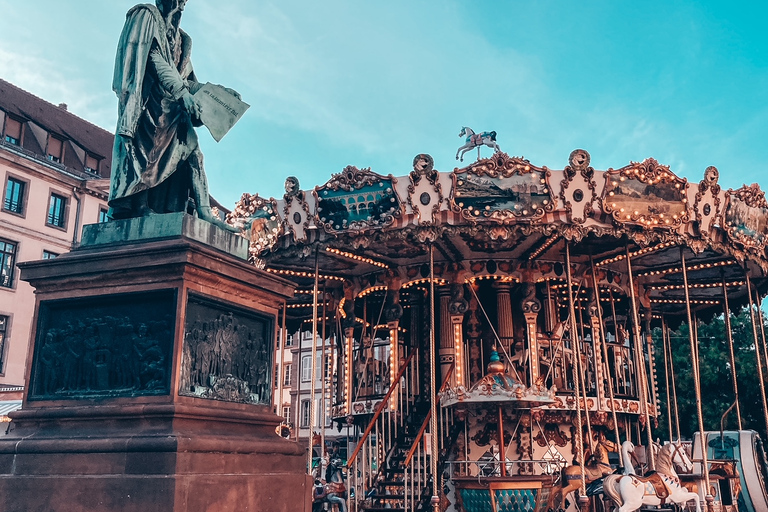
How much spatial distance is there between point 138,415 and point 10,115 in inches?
1215

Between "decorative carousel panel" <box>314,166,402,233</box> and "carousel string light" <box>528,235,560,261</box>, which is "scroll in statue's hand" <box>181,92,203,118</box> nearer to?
"decorative carousel panel" <box>314,166,402,233</box>

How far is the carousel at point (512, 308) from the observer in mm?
13594

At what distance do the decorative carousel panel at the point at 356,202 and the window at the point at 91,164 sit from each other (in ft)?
79.8

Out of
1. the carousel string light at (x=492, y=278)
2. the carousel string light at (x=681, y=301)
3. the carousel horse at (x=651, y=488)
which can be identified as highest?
the carousel string light at (x=681, y=301)

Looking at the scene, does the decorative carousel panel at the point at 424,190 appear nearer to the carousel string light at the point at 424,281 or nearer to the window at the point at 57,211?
the carousel string light at the point at 424,281

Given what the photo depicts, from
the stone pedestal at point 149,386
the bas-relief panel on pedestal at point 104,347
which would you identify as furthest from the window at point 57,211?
the bas-relief panel on pedestal at point 104,347

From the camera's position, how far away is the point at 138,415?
196 inches

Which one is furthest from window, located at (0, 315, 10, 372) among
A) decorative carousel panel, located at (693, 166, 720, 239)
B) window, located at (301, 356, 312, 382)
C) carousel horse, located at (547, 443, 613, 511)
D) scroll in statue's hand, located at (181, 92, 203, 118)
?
scroll in statue's hand, located at (181, 92, 203, 118)

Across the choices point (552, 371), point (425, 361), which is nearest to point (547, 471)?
point (552, 371)

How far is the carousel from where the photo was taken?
1359 cm

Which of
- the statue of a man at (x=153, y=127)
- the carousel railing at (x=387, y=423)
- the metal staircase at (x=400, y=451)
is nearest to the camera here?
the statue of a man at (x=153, y=127)

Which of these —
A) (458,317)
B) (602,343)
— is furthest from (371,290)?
(602,343)

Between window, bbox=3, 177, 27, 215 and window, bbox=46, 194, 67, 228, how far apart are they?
139 cm

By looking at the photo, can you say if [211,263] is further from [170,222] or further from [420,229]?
[420,229]
